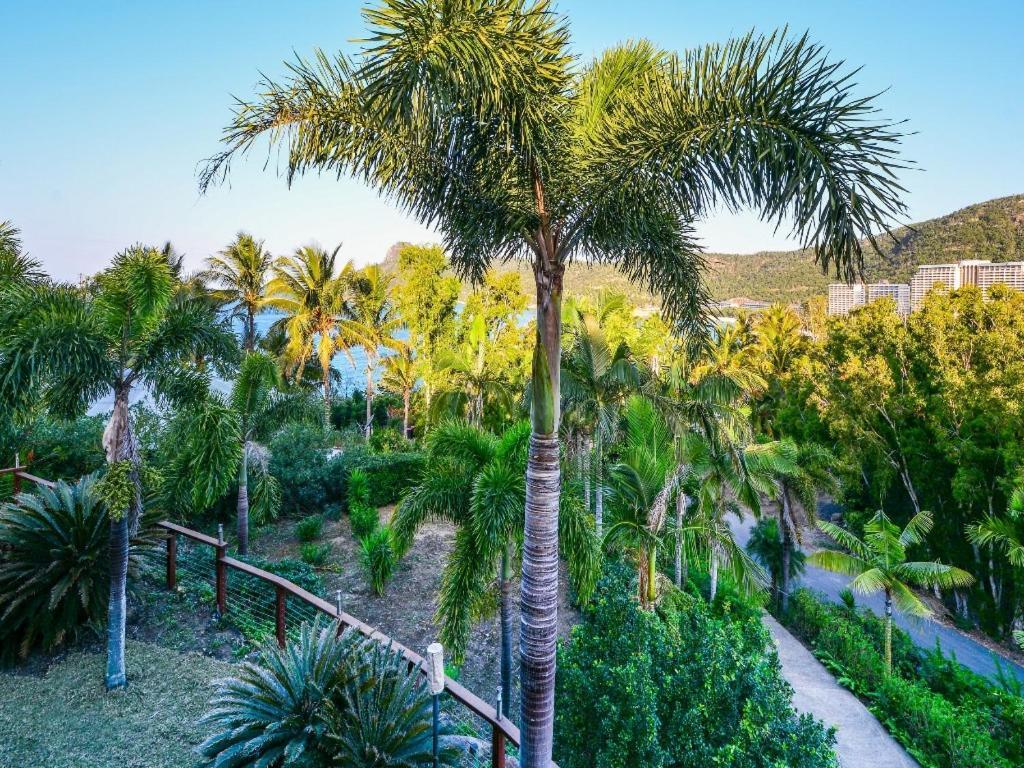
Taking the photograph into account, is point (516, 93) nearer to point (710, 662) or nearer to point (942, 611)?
point (710, 662)

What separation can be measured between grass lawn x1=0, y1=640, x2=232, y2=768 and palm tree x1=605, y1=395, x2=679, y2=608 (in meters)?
5.58

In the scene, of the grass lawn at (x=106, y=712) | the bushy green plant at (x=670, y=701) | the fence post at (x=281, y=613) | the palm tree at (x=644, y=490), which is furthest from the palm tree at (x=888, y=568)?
the grass lawn at (x=106, y=712)

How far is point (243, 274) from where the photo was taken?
20859 mm

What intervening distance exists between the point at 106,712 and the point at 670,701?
5.49 m

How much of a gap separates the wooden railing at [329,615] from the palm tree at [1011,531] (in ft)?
41.2

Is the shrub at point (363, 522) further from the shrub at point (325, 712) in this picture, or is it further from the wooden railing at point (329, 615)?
the shrub at point (325, 712)

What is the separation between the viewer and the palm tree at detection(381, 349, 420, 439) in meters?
21.6

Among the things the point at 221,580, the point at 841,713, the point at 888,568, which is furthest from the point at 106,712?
the point at 888,568

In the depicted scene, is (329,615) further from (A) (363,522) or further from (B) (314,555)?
(A) (363,522)

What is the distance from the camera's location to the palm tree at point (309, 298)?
19375mm

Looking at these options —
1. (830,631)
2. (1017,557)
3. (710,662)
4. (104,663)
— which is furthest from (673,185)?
(1017,557)

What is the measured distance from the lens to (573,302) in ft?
37.8

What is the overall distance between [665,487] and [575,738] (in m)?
3.81

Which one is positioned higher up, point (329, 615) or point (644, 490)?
point (644, 490)
